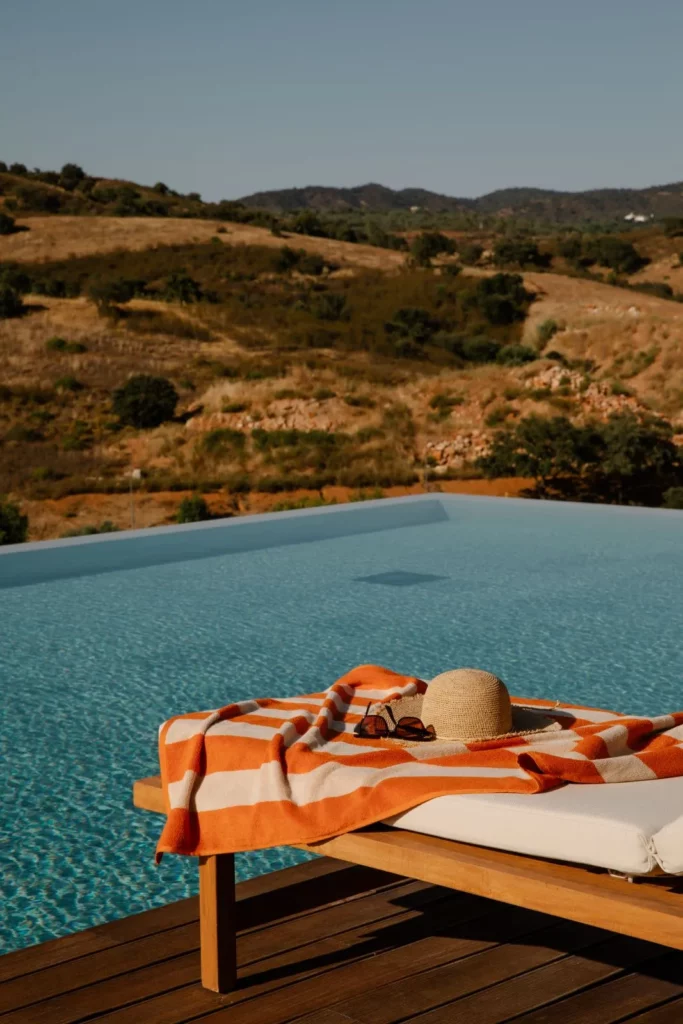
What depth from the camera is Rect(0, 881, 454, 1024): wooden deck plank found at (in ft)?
7.01

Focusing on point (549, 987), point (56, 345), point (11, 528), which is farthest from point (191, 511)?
point (56, 345)

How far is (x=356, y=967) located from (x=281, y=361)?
1968cm

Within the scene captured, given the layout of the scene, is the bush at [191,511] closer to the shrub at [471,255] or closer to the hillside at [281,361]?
the hillside at [281,361]

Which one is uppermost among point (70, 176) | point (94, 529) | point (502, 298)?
point (70, 176)

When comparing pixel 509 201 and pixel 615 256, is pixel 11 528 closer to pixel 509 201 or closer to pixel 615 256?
pixel 615 256

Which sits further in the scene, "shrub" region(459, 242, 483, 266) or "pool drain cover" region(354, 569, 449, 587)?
"shrub" region(459, 242, 483, 266)

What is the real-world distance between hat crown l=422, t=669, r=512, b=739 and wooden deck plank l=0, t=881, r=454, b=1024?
50 centimetres

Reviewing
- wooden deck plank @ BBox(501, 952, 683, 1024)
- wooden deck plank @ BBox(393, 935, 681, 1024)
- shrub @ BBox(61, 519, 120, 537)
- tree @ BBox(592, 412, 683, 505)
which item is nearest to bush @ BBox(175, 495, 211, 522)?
shrub @ BBox(61, 519, 120, 537)

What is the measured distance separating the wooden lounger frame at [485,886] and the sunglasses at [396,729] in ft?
0.79

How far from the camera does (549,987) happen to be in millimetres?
2172

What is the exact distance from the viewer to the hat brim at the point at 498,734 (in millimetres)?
2227

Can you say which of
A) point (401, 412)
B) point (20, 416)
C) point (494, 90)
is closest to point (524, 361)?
point (494, 90)

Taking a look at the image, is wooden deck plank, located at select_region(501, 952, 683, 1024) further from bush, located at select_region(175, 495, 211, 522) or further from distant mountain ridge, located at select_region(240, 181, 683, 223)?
distant mountain ridge, located at select_region(240, 181, 683, 223)

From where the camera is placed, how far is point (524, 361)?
25141 millimetres
